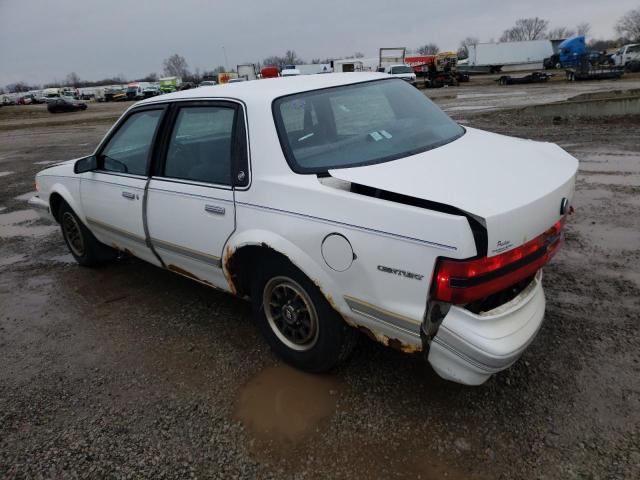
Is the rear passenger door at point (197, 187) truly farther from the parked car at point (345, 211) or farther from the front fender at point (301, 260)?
the front fender at point (301, 260)

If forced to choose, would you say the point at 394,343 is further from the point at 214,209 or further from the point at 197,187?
the point at 197,187

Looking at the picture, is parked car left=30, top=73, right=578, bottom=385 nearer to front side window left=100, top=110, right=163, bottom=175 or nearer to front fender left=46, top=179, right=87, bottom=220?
front side window left=100, top=110, right=163, bottom=175

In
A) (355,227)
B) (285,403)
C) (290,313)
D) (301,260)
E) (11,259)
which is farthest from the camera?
(11,259)

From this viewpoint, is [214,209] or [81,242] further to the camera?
[81,242]

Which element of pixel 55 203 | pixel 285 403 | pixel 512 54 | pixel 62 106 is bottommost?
pixel 285 403

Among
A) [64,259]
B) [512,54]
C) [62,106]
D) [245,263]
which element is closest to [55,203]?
[64,259]

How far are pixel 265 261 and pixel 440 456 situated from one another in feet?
4.68

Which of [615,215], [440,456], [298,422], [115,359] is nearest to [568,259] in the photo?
[615,215]

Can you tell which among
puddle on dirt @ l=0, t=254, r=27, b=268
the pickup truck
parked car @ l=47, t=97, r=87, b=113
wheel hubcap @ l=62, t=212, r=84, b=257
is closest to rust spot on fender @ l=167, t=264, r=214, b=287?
wheel hubcap @ l=62, t=212, r=84, b=257

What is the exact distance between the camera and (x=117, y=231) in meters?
4.10

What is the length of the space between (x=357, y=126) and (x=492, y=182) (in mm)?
1125

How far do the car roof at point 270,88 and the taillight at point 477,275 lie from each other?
5.10ft

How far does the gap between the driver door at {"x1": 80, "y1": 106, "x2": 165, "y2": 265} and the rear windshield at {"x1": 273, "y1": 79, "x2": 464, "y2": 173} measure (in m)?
1.23

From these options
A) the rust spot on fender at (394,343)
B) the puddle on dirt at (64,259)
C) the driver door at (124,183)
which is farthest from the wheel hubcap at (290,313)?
the puddle on dirt at (64,259)
